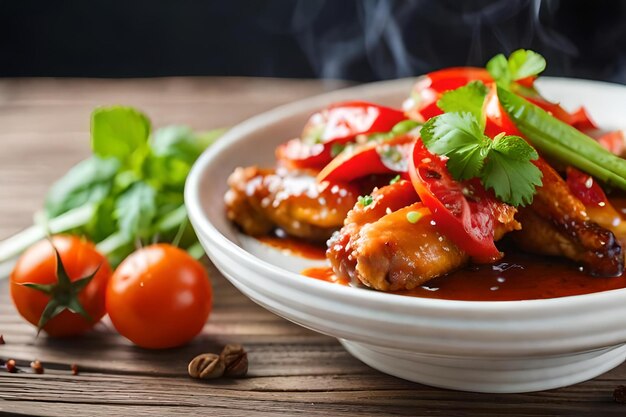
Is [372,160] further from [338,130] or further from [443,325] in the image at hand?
[443,325]

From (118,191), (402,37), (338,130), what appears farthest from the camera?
→ (402,37)

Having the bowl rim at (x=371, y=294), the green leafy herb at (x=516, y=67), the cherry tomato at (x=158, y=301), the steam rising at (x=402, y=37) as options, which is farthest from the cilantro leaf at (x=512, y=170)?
the steam rising at (x=402, y=37)

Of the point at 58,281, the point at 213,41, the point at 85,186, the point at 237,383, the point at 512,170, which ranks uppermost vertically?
the point at 512,170

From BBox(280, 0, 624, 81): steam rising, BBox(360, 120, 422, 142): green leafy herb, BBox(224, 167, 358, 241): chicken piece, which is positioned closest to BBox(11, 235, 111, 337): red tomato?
BBox(224, 167, 358, 241): chicken piece

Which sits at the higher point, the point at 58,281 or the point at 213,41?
the point at 58,281

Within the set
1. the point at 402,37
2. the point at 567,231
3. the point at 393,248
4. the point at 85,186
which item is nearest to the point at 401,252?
the point at 393,248

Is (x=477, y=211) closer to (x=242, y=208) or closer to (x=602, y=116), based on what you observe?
(x=242, y=208)
